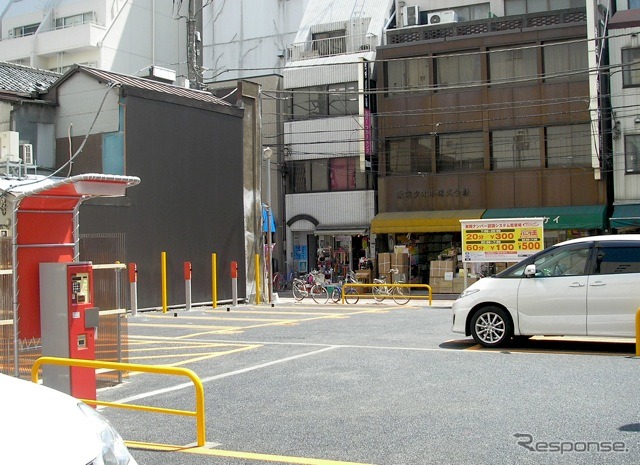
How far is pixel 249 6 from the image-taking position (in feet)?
153

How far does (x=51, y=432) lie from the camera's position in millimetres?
3885

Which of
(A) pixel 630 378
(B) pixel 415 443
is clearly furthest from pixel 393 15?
(B) pixel 415 443

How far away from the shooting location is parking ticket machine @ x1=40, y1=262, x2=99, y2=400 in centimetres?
838

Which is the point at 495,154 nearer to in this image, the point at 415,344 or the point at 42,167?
the point at 42,167

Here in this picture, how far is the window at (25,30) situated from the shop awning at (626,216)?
36321 mm

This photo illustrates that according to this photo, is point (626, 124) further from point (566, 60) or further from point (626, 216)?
point (626, 216)

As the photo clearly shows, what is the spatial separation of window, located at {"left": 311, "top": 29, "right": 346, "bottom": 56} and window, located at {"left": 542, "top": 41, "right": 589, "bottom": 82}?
397 inches

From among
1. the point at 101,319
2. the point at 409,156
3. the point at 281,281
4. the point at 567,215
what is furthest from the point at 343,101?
the point at 101,319

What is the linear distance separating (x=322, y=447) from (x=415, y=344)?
6.52 m

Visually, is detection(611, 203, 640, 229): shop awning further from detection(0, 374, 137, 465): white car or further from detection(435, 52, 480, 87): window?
detection(0, 374, 137, 465): white car

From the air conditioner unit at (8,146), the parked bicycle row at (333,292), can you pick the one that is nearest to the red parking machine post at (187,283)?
the parked bicycle row at (333,292)

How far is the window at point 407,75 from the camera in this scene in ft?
115

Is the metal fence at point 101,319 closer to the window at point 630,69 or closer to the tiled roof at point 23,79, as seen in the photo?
the tiled roof at point 23,79

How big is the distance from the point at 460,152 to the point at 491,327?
23.4m
